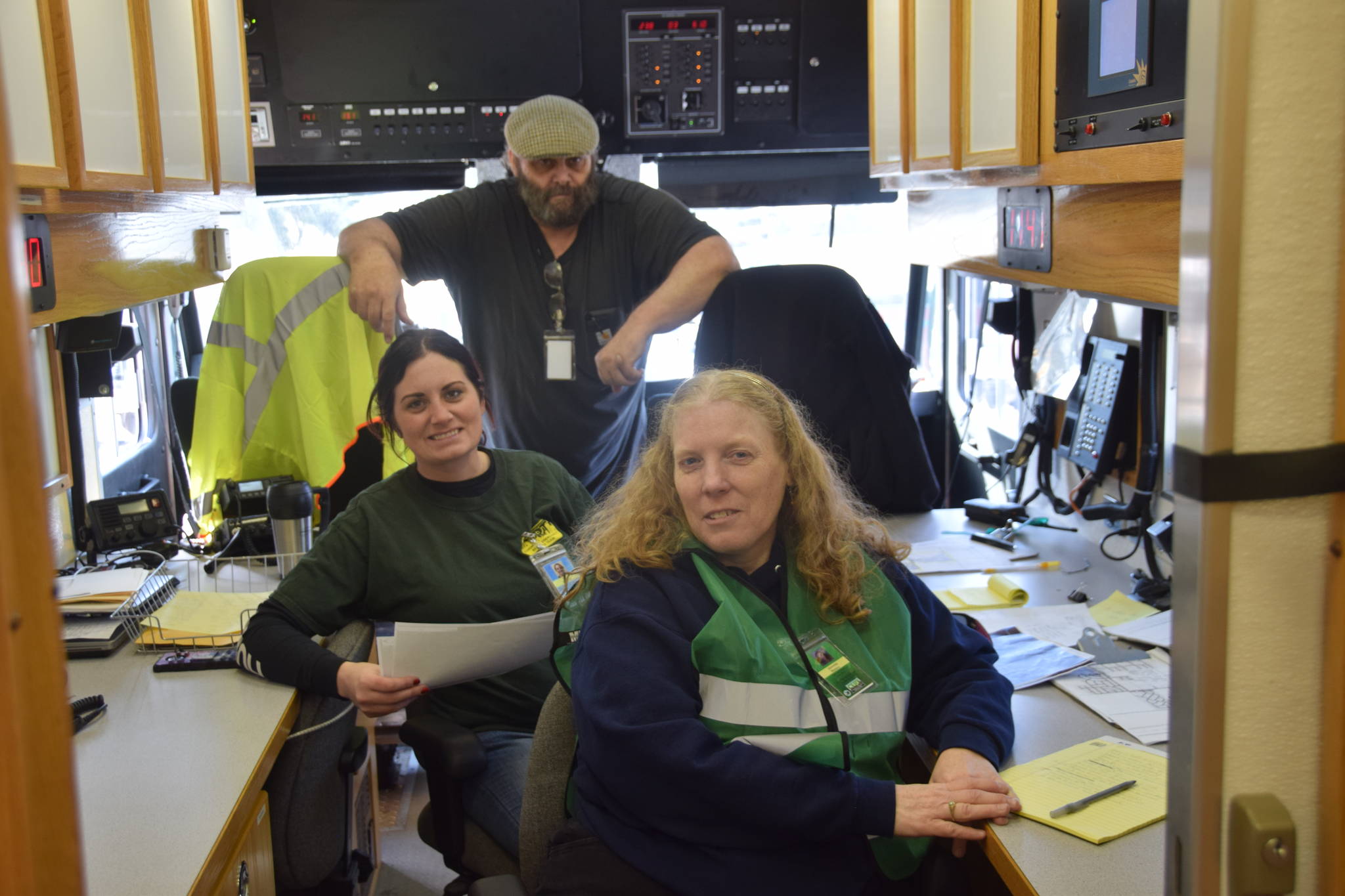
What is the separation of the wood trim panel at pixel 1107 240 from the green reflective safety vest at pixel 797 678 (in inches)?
23.2

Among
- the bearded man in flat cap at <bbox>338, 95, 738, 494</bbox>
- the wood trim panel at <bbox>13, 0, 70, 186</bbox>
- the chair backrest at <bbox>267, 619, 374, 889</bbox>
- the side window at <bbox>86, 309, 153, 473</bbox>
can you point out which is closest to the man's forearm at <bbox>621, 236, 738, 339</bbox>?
the bearded man in flat cap at <bbox>338, 95, 738, 494</bbox>

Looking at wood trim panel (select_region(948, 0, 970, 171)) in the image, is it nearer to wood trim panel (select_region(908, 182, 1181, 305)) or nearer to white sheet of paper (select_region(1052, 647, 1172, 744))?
wood trim panel (select_region(908, 182, 1181, 305))

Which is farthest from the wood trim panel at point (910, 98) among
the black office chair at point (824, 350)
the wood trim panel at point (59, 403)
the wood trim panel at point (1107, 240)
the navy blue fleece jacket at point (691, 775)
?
the wood trim panel at point (59, 403)

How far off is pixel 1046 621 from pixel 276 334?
177 centimetres

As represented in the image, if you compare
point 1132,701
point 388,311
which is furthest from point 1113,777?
point 388,311

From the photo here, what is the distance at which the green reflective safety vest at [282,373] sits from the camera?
2619 mm

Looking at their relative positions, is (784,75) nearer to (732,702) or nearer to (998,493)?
(998,493)

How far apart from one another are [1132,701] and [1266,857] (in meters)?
1.16

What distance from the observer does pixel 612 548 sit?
175 centimetres

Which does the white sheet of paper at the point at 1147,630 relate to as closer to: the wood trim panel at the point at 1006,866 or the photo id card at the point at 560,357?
the wood trim panel at the point at 1006,866

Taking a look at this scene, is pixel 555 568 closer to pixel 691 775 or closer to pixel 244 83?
pixel 691 775

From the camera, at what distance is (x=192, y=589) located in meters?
2.46

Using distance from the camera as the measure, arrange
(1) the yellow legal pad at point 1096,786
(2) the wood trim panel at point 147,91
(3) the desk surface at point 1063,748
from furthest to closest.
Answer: (2) the wood trim panel at point 147,91, (1) the yellow legal pad at point 1096,786, (3) the desk surface at point 1063,748

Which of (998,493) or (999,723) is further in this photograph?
(998,493)
